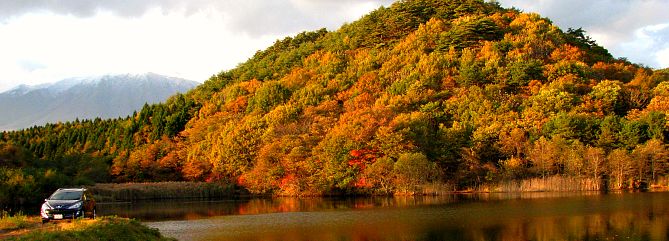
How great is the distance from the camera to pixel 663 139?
7594 cm

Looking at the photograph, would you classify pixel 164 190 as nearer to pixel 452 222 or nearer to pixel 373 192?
pixel 373 192

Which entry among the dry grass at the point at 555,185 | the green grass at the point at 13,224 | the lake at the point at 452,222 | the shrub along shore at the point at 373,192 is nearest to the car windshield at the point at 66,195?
the green grass at the point at 13,224

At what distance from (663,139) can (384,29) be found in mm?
75866

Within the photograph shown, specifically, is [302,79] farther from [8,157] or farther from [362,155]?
[8,157]

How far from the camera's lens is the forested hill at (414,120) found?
255 feet

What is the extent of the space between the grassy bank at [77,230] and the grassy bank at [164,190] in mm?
51194

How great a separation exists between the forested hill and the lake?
20232 mm

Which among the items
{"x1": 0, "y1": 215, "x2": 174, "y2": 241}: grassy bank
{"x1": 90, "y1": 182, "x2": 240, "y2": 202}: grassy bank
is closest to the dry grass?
{"x1": 90, "y1": 182, "x2": 240, "y2": 202}: grassy bank

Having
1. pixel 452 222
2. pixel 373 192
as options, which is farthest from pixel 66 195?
pixel 373 192

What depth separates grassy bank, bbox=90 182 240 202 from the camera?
8419 cm

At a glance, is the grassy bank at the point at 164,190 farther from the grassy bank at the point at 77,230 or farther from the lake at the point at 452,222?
the grassy bank at the point at 77,230

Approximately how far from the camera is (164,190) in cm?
8912

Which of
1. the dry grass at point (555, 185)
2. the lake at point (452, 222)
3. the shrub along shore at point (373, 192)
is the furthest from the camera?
the shrub along shore at point (373, 192)

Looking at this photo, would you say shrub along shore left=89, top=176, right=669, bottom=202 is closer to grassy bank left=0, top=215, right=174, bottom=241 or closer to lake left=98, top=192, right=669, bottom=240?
lake left=98, top=192, right=669, bottom=240
